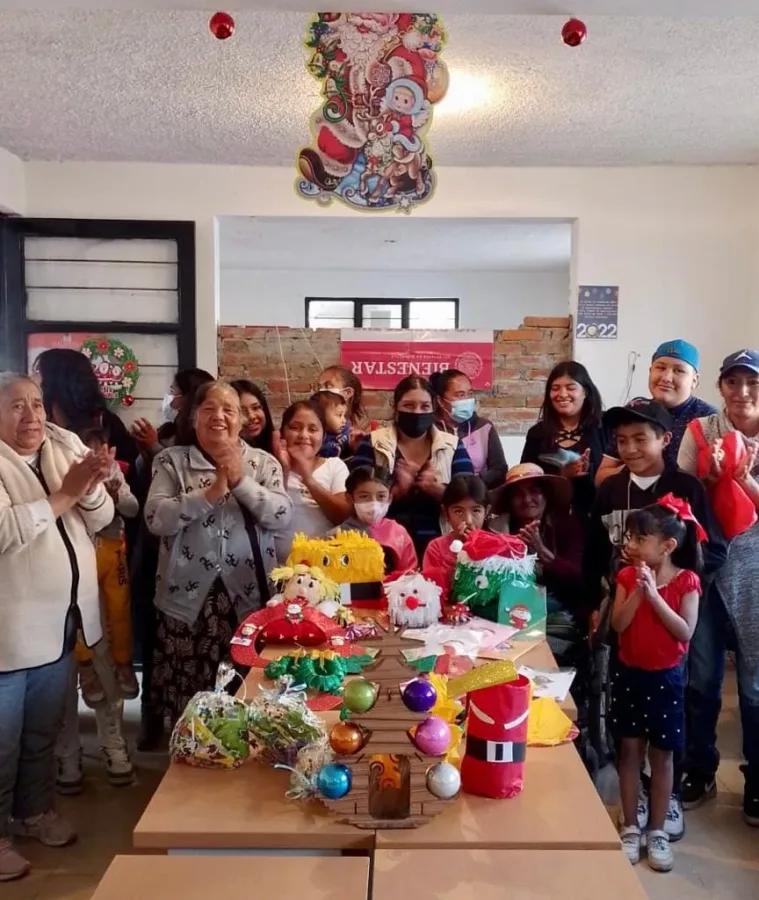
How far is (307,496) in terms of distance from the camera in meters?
2.79

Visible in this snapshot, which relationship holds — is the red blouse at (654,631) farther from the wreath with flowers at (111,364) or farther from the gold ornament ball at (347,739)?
the wreath with flowers at (111,364)

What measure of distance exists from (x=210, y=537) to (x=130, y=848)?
98 centimetres

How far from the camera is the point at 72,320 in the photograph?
462 cm

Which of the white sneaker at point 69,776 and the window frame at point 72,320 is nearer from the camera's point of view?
the white sneaker at point 69,776

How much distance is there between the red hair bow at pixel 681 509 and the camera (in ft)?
7.28

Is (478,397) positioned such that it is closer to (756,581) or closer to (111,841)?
(756,581)

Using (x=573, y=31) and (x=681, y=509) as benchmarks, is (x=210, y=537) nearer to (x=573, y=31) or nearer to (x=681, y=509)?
(x=681, y=509)

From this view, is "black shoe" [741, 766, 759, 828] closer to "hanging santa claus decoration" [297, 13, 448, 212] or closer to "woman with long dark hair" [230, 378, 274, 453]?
"woman with long dark hair" [230, 378, 274, 453]

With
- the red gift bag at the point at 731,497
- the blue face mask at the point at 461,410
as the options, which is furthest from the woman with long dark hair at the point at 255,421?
the red gift bag at the point at 731,497

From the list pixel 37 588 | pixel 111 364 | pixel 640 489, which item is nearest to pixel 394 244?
pixel 111 364

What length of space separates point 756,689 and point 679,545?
2.53 ft

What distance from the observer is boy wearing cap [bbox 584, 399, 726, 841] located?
244 centimetres

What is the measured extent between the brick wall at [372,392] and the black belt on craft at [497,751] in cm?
342

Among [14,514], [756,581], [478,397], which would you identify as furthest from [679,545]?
[478,397]
